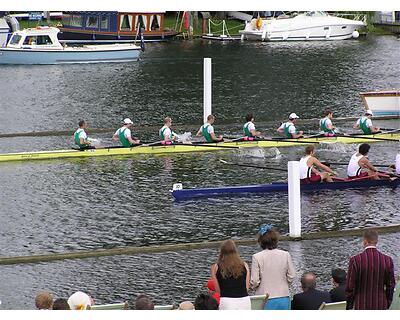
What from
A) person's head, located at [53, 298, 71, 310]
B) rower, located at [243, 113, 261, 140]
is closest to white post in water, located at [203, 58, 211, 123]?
rower, located at [243, 113, 261, 140]

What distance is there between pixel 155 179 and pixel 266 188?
11.6 ft

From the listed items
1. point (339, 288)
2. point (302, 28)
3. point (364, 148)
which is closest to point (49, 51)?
point (302, 28)

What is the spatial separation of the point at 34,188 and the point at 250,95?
66.1 feet

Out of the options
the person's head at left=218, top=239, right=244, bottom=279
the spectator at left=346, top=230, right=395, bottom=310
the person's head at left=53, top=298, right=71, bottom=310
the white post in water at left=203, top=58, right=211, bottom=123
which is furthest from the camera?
the white post in water at left=203, top=58, right=211, bottom=123

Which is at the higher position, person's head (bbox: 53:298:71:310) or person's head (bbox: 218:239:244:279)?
person's head (bbox: 218:239:244:279)

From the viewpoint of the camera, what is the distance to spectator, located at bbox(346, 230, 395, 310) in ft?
43.5

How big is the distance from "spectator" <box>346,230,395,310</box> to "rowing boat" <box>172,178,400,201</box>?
12966 millimetres

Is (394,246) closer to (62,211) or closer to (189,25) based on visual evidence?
(62,211)

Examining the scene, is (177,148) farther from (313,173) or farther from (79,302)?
(79,302)

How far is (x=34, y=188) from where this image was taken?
91.6 ft

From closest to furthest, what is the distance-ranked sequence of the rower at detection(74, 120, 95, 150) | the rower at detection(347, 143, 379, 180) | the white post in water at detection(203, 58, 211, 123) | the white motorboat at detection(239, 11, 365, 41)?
the rower at detection(347, 143, 379, 180) → the rower at detection(74, 120, 95, 150) → the white post in water at detection(203, 58, 211, 123) → the white motorboat at detection(239, 11, 365, 41)

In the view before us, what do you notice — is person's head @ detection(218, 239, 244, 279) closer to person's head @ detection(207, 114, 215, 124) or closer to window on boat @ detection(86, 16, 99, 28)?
person's head @ detection(207, 114, 215, 124)

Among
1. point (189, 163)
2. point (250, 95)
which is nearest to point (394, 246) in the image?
point (189, 163)

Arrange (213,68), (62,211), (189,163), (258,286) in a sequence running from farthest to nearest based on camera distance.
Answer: (213,68), (189,163), (62,211), (258,286)
